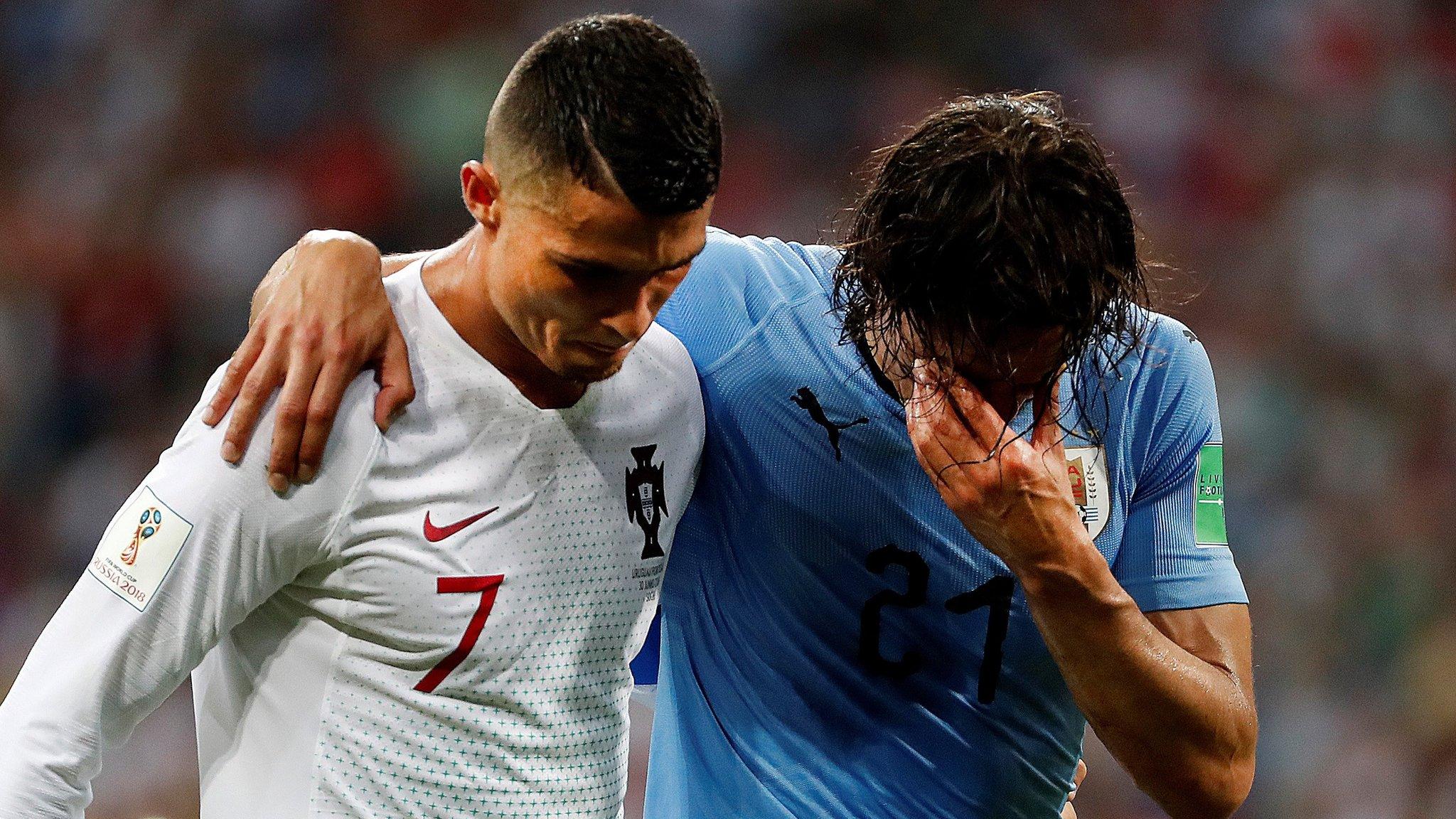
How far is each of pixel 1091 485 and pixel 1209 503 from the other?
0.72 ft

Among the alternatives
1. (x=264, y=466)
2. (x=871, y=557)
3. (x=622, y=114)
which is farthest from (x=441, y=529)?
(x=871, y=557)

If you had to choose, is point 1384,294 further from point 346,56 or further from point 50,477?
point 50,477

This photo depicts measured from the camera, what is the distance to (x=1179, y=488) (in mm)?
2344

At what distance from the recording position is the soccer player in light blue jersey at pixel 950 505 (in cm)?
201

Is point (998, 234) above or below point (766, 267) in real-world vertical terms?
above

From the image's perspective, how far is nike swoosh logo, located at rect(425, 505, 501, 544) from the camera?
196cm

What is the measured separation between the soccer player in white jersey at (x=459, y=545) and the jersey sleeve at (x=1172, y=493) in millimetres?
773

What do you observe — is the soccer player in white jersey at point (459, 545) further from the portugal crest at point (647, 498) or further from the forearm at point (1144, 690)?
the forearm at point (1144, 690)

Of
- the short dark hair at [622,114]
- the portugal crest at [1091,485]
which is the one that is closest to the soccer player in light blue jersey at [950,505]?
the portugal crest at [1091,485]

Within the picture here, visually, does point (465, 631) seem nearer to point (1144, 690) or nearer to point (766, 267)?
point (766, 267)

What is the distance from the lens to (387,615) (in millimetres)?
1940

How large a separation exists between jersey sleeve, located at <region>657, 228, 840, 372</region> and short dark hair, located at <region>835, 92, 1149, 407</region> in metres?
0.27

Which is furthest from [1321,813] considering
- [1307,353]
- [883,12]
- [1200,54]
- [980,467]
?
[980,467]

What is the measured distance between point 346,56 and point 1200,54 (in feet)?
13.6
